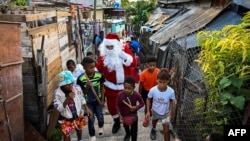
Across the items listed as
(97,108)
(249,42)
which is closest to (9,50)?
(97,108)

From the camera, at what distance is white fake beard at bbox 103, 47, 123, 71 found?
19.5ft

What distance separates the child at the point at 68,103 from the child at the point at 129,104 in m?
0.64

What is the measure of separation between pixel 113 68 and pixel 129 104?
1387 millimetres

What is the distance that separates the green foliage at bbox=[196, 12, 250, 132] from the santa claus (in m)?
2.57

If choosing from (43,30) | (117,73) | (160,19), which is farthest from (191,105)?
(160,19)

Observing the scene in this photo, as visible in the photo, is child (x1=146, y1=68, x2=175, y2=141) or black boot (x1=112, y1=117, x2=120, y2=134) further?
black boot (x1=112, y1=117, x2=120, y2=134)

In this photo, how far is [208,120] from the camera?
3676 millimetres

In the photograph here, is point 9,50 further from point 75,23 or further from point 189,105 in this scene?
point 75,23

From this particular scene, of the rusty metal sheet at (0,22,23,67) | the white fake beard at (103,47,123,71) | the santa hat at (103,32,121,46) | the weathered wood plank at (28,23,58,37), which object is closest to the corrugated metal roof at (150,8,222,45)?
the santa hat at (103,32,121,46)

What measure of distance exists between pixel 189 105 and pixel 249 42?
6.29ft

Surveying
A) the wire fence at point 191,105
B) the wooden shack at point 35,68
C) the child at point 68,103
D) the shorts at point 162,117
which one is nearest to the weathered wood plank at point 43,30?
the wooden shack at point 35,68

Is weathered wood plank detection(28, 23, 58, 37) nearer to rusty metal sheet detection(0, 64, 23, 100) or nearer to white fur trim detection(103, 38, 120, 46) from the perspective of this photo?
rusty metal sheet detection(0, 64, 23, 100)

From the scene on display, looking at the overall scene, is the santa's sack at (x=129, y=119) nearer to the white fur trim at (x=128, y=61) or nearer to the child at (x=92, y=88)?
the child at (x=92, y=88)

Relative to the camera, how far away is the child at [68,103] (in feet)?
14.6
